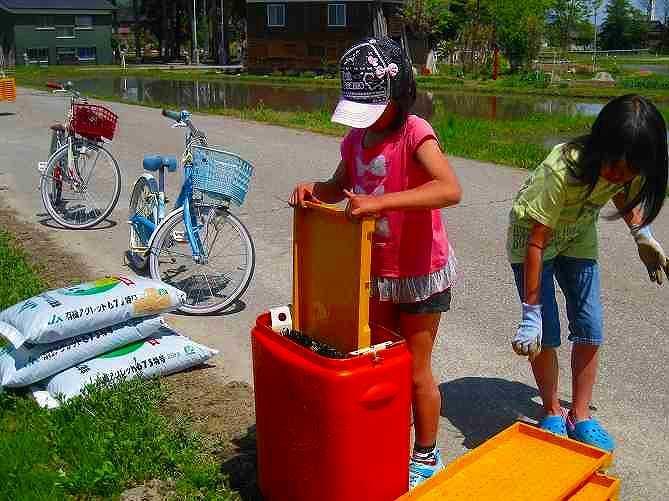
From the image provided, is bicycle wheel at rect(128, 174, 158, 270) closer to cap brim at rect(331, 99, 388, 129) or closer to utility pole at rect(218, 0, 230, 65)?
cap brim at rect(331, 99, 388, 129)

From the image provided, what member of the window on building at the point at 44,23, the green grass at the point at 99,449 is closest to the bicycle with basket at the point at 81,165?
the green grass at the point at 99,449

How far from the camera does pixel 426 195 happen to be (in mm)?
2658

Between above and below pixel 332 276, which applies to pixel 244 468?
below

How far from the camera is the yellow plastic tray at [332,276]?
2.62 meters

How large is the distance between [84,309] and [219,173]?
1.42 meters

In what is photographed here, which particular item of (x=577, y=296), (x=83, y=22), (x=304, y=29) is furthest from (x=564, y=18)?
(x=577, y=296)

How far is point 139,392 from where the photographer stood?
12.7ft

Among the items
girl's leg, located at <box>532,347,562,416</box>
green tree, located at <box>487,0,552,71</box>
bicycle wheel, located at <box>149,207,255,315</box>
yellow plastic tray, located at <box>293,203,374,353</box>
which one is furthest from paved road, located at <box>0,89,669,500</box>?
green tree, located at <box>487,0,552,71</box>

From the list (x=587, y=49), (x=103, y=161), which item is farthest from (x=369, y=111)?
(x=587, y=49)

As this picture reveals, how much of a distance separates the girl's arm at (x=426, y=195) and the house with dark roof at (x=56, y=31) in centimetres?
5803

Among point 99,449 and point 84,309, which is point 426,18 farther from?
point 99,449

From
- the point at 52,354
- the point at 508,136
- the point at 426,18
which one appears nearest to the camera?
the point at 52,354

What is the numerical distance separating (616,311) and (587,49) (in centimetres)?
8927

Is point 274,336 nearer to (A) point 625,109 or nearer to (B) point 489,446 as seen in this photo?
(B) point 489,446
